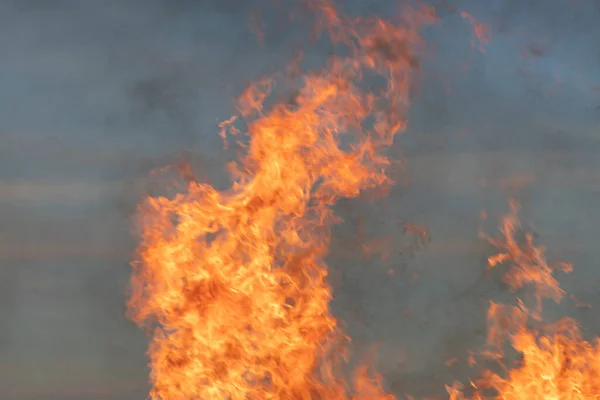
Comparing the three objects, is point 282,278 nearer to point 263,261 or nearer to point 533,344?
point 263,261

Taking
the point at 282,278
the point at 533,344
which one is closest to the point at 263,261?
the point at 282,278

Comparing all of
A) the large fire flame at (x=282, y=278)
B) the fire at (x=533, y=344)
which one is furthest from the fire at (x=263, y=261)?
the fire at (x=533, y=344)

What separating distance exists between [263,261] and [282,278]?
40 cm

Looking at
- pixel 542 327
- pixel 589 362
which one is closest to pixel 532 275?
pixel 542 327

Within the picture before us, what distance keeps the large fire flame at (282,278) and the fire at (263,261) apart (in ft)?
0.06

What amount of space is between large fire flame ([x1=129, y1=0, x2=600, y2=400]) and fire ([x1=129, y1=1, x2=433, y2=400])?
2cm

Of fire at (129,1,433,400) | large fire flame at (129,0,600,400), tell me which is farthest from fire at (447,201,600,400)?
fire at (129,1,433,400)

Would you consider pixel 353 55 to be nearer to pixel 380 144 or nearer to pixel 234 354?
pixel 380 144

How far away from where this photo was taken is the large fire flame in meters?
13.1

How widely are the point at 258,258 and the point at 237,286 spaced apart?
0.53 meters

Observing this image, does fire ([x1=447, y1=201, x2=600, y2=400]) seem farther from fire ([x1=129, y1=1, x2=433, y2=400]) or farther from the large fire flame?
fire ([x1=129, y1=1, x2=433, y2=400])

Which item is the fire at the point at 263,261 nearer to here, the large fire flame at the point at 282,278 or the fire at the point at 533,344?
the large fire flame at the point at 282,278

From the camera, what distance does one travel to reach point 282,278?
13.5m

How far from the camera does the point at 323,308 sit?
528 inches
